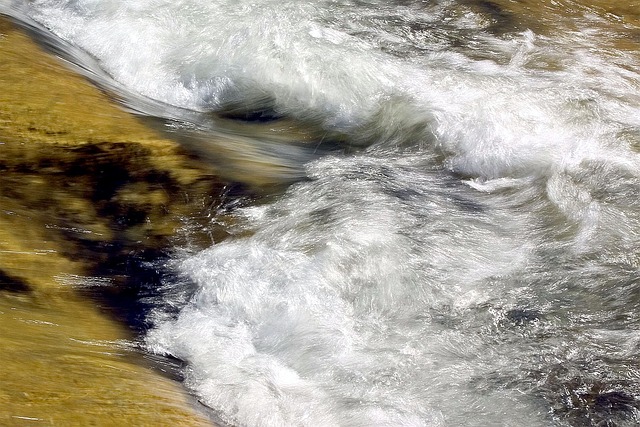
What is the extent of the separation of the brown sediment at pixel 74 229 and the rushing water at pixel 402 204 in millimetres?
225

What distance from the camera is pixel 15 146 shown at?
396cm

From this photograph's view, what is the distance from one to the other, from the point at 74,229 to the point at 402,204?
1665 mm

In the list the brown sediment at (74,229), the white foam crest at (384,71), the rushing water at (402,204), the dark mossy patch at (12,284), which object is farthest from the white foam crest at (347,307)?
the white foam crest at (384,71)

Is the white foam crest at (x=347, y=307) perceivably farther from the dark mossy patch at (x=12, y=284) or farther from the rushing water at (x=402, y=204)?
the dark mossy patch at (x=12, y=284)

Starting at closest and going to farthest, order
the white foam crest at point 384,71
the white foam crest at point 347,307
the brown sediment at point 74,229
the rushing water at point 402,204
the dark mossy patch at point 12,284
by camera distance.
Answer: the brown sediment at point 74,229 < the white foam crest at point 347,307 < the rushing water at point 402,204 < the dark mossy patch at point 12,284 < the white foam crest at point 384,71

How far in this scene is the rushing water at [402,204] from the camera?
3078mm

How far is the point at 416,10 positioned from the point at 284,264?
330cm

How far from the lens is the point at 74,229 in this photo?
3648 mm

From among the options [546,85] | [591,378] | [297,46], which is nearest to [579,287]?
[591,378]

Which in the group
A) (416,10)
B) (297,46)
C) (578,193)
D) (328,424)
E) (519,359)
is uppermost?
(416,10)

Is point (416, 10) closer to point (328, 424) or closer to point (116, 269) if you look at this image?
point (116, 269)

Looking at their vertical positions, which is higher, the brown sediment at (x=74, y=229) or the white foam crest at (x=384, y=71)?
the white foam crest at (x=384, y=71)

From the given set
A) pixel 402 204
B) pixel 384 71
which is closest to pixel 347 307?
pixel 402 204

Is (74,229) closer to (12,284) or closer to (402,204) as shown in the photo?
(12,284)
